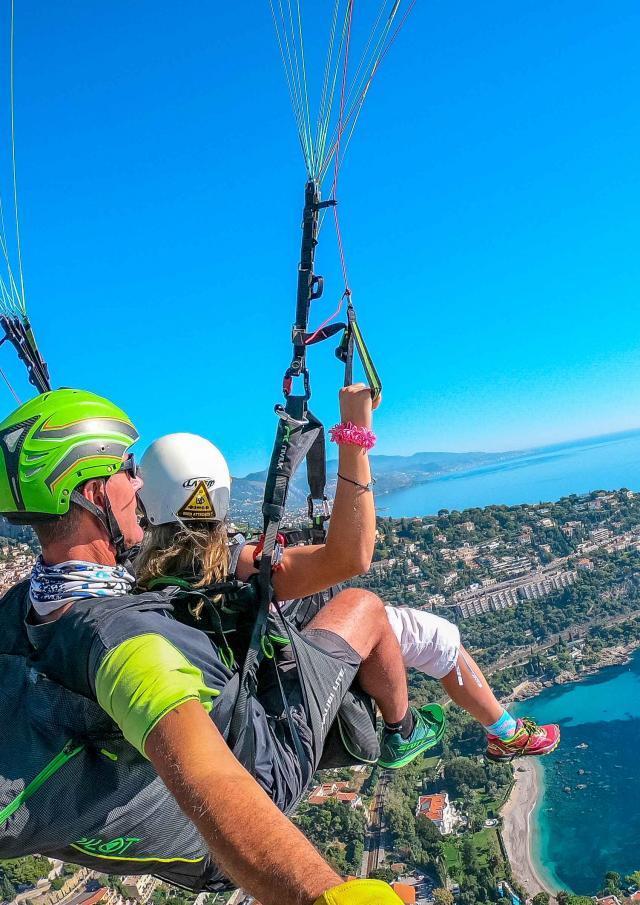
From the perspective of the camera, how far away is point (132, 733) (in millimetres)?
1167

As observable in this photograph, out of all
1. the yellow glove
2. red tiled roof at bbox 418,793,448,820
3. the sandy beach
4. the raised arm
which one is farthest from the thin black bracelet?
red tiled roof at bbox 418,793,448,820

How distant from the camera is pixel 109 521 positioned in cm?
182

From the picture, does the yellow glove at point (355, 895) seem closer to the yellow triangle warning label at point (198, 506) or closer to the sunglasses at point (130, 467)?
the sunglasses at point (130, 467)

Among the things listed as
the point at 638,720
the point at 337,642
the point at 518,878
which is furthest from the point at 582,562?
the point at 337,642

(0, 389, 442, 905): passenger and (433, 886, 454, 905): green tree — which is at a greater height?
(0, 389, 442, 905): passenger

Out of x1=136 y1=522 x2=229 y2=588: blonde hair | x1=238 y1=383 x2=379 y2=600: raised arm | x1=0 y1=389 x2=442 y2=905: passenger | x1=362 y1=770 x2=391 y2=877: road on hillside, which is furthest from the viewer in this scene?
x1=362 y1=770 x2=391 y2=877: road on hillside

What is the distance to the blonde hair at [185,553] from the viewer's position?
2.45 metres

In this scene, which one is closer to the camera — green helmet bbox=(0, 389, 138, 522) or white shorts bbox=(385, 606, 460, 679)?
green helmet bbox=(0, 389, 138, 522)

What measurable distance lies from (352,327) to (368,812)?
26704mm

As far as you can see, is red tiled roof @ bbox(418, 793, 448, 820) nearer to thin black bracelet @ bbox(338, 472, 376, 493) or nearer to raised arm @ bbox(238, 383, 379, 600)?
raised arm @ bbox(238, 383, 379, 600)

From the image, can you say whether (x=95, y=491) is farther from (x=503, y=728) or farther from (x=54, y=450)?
(x=503, y=728)

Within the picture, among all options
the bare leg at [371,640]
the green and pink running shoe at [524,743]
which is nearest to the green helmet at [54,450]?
the bare leg at [371,640]

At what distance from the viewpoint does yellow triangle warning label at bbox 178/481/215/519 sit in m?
2.58

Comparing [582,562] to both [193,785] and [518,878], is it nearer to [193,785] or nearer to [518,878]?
[518,878]
